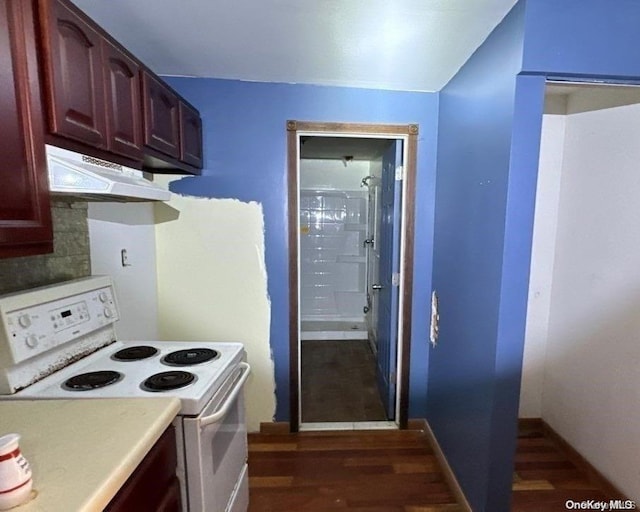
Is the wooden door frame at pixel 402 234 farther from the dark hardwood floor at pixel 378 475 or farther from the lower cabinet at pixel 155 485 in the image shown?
the lower cabinet at pixel 155 485

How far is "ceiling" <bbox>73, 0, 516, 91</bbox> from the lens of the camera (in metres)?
1.34

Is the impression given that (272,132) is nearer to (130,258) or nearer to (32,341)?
(130,258)

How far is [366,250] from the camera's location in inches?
175

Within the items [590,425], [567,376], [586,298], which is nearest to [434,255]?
[586,298]

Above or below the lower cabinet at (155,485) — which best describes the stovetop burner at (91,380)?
above

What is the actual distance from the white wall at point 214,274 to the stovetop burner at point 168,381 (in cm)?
99

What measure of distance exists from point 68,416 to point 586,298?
240cm

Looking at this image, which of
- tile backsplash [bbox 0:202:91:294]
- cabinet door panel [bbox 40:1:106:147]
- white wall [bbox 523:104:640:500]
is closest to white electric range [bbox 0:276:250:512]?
tile backsplash [bbox 0:202:91:294]

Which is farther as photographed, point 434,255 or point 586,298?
point 434,255

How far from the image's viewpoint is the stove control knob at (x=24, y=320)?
1101 mm

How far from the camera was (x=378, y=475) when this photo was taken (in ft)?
6.41

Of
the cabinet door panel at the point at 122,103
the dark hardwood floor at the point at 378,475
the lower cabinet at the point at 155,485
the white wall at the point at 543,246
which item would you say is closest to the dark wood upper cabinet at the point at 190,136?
the cabinet door panel at the point at 122,103

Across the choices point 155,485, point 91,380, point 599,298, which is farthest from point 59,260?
point 599,298

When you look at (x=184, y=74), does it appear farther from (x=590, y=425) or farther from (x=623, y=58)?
(x=590, y=425)
